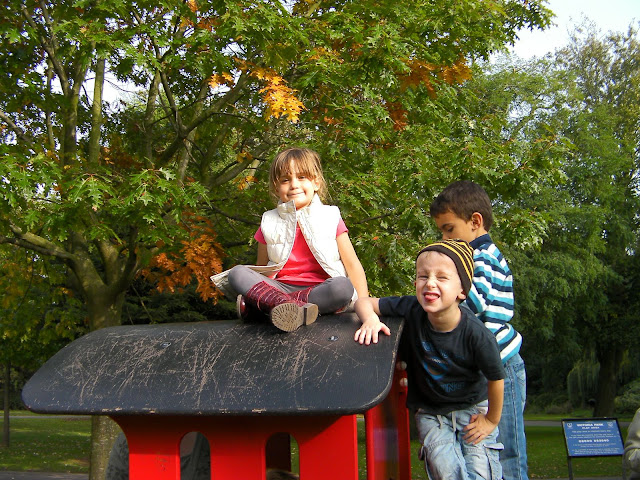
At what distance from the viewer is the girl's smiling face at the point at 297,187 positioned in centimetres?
371

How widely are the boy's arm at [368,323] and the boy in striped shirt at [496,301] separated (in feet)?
1.47

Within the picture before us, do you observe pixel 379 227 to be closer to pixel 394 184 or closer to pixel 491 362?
pixel 394 184

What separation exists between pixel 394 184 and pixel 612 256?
16.6 meters

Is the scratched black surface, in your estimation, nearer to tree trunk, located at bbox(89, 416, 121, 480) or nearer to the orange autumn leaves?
the orange autumn leaves

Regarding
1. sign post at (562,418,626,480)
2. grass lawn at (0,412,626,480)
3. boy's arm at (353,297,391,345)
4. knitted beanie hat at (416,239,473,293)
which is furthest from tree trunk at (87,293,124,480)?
knitted beanie hat at (416,239,473,293)

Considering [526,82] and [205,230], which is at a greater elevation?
[526,82]

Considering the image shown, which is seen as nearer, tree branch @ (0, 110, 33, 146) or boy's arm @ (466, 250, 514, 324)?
boy's arm @ (466, 250, 514, 324)

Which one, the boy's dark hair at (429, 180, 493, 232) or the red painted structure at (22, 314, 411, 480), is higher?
the boy's dark hair at (429, 180, 493, 232)

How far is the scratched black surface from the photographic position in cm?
229

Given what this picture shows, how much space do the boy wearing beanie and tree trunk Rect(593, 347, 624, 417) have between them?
2473 centimetres

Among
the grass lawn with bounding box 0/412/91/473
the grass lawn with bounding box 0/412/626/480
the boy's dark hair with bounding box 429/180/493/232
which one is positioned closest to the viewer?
the boy's dark hair with bounding box 429/180/493/232

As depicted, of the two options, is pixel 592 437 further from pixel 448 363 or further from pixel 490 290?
pixel 448 363

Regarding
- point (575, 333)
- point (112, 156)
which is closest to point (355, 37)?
point (112, 156)

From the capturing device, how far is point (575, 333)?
24.3 metres
